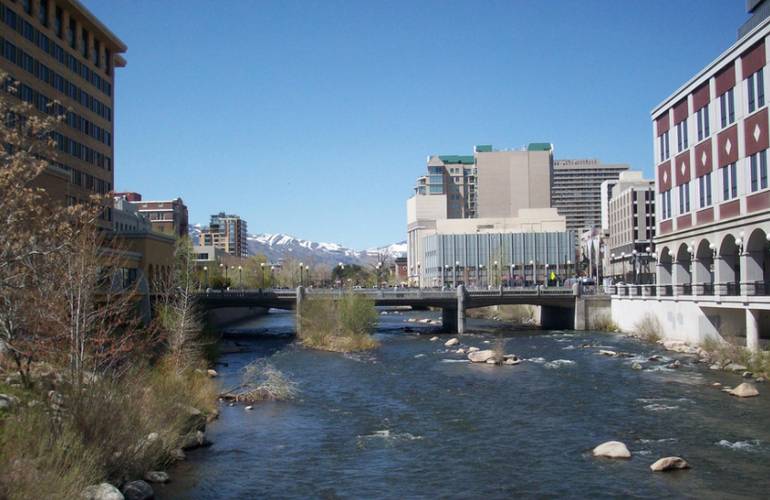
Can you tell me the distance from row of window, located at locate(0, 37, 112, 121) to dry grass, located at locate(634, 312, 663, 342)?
5843cm

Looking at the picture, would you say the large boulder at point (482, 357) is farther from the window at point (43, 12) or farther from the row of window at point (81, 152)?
the window at point (43, 12)

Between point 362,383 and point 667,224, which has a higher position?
point 667,224

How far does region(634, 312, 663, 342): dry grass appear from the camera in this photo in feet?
200

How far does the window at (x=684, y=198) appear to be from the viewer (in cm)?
5675

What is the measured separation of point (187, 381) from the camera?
108 ft

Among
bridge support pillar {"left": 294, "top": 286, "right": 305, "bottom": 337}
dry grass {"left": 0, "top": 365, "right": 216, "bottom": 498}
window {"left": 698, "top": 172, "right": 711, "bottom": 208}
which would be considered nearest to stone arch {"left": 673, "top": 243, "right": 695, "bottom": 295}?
window {"left": 698, "top": 172, "right": 711, "bottom": 208}

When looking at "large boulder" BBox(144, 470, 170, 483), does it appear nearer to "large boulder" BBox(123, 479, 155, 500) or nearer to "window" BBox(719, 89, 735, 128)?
"large boulder" BBox(123, 479, 155, 500)

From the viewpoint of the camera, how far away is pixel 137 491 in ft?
65.3

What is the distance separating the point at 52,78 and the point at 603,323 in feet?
197

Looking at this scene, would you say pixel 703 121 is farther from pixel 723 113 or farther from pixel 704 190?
pixel 704 190

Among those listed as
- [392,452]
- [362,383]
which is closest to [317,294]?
[362,383]

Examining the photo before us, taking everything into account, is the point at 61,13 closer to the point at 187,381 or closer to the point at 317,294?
the point at 317,294

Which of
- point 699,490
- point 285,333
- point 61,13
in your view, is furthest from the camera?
point 285,333

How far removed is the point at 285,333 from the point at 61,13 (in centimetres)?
3946
